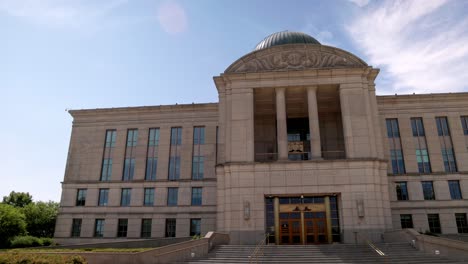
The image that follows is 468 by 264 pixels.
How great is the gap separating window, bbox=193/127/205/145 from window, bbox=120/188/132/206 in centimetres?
1004

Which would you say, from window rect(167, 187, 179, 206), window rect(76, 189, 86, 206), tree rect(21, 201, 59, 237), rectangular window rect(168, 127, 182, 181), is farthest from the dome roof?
tree rect(21, 201, 59, 237)

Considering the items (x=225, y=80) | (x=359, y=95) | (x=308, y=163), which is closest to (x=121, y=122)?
(x=225, y=80)

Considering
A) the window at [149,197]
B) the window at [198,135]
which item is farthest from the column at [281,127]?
the window at [149,197]

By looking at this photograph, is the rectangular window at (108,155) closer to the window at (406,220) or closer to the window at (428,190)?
the window at (406,220)

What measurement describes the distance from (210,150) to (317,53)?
1715cm

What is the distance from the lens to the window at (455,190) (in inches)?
1499

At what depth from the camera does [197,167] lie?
1667 inches

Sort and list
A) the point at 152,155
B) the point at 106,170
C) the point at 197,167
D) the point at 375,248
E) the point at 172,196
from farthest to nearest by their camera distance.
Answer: the point at 106,170 → the point at 152,155 → the point at 197,167 → the point at 172,196 → the point at 375,248

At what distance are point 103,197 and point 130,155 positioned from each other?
19.9 feet

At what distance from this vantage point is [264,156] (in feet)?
130

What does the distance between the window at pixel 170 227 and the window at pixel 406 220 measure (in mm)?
25784

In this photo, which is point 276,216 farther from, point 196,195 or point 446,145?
point 446,145

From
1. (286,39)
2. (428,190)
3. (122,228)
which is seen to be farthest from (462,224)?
(122,228)

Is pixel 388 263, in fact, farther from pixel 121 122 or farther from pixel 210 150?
pixel 121 122
